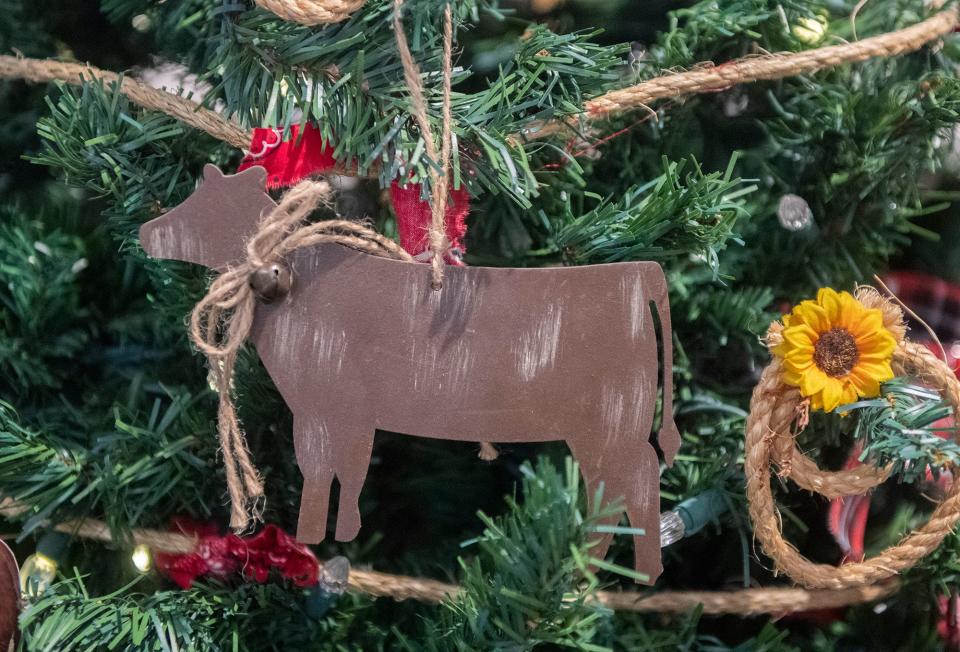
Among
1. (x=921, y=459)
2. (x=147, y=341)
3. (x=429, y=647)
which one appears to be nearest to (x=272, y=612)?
(x=429, y=647)

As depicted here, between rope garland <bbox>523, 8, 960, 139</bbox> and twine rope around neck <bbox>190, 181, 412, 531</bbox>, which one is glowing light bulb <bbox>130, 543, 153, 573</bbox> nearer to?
twine rope around neck <bbox>190, 181, 412, 531</bbox>

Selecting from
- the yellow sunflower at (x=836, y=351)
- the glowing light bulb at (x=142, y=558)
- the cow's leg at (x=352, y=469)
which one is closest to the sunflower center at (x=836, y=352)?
the yellow sunflower at (x=836, y=351)

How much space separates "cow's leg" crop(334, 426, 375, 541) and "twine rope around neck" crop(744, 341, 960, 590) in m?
0.20

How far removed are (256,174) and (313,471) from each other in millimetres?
156

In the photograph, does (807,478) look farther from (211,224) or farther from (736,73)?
(211,224)

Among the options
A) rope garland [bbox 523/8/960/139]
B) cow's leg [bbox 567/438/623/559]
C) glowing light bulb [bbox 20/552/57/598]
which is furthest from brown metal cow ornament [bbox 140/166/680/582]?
glowing light bulb [bbox 20/552/57/598]

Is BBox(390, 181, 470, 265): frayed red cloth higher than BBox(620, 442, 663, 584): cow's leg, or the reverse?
BBox(390, 181, 470, 265): frayed red cloth

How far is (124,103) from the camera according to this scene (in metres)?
0.51

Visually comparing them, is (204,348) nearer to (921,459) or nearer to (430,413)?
(430,413)

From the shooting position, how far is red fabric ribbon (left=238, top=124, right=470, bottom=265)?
1.60 feet

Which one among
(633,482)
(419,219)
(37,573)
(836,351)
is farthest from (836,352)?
(37,573)

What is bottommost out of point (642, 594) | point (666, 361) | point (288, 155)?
point (642, 594)

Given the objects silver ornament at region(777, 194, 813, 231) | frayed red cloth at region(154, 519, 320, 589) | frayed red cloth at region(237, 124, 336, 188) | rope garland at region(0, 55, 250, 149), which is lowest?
frayed red cloth at region(154, 519, 320, 589)

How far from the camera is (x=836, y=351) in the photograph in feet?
1.50
